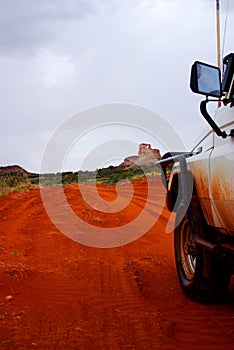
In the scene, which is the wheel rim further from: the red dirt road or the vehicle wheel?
the red dirt road

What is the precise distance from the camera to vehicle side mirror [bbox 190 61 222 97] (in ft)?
10.3

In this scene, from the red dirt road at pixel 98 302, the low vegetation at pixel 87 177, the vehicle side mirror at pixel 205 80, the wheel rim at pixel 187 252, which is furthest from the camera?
the low vegetation at pixel 87 177

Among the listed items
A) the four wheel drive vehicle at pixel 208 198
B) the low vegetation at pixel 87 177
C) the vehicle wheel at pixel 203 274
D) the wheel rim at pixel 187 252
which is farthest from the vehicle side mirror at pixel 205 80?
the low vegetation at pixel 87 177

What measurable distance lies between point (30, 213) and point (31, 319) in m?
7.70

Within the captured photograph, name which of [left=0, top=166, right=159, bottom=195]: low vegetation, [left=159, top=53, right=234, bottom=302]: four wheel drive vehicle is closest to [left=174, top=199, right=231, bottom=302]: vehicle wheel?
[left=159, top=53, right=234, bottom=302]: four wheel drive vehicle

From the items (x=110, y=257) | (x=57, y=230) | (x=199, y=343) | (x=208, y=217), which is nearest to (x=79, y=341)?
(x=199, y=343)

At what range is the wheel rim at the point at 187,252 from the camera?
4.67m

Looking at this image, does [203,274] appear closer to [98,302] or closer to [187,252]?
[187,252]

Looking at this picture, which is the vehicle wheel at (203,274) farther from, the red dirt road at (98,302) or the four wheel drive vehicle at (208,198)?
the red dirt road at (98,302)

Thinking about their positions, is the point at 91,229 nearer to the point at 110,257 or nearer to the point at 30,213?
the point at 110,257

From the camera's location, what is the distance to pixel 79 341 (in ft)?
11.1

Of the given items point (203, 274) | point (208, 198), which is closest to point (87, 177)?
point (203, 274)

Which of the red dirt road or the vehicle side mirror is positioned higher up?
the vehicle side mirror

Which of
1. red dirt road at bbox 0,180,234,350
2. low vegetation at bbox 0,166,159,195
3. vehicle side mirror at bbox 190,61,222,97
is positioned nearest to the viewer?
vehicle side mirror at bbox 190,61,222,97
